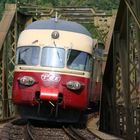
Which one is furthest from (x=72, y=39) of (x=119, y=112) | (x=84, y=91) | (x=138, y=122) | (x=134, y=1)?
(x=134, y=1)

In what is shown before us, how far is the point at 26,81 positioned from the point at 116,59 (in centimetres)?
254

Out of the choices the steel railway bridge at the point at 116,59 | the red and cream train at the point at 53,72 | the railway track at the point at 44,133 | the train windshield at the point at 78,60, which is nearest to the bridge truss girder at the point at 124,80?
the steel railway bridge at the point at 116,59

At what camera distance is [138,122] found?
13.1 metres

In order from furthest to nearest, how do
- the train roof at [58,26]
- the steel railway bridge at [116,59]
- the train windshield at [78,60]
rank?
1. the train roof at [58,26]
2. the train windshield at [78,60]
3. the steel railway bridge at [116,59]

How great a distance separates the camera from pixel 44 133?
1489cm

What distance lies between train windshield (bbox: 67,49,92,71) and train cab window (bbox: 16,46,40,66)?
914mm

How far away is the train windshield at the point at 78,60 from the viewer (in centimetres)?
1648

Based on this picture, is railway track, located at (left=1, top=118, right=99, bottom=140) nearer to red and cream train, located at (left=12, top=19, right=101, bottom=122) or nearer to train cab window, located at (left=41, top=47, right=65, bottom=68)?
red and cream train, located at (left=12, top=19, right=101, bottom=122)

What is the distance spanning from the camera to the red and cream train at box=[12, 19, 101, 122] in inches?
625

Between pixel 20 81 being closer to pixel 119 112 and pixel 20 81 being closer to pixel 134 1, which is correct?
pixel 119 112

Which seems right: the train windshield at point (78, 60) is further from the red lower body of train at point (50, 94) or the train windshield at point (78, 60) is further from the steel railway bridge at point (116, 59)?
the steel railway bridge at point (116, 59)

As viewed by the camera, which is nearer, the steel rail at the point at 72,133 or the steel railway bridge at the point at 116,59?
the steel railway bridge at the point at 116,59

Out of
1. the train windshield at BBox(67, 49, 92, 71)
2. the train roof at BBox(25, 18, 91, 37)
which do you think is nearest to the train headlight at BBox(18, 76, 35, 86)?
the train windshield at BBox(67, 49, 92, 71)

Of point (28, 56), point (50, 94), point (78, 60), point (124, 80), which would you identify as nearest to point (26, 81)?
point (50, 94)
